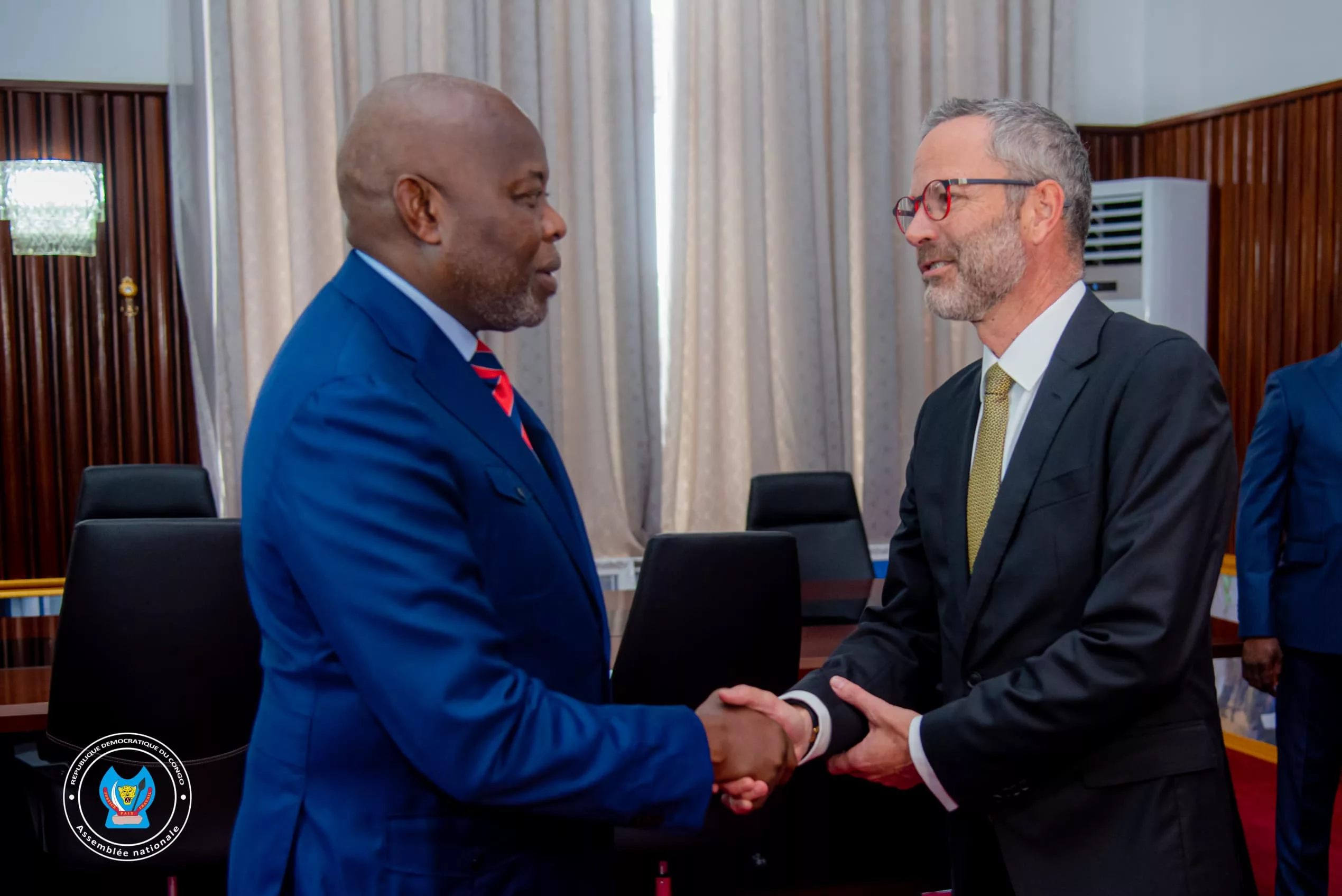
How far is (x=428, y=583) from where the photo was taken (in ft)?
3.96

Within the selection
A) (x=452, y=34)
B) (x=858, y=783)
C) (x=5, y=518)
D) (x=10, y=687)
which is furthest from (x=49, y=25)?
(x=858, y=783)

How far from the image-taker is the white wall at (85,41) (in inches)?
199

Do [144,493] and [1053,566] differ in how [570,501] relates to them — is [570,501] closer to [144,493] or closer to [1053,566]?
[1053,566]

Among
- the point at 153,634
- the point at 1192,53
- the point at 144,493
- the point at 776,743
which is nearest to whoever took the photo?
the point at 776,743

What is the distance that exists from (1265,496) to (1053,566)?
2184 mm

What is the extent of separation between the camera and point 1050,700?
151 cm

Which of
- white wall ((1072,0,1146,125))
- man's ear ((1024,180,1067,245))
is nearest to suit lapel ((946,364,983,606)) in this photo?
man's ear ((1024,180,1067,245))

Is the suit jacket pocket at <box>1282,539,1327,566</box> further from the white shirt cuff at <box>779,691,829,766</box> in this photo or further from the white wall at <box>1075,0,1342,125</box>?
the white wall at <box>1075,0,1342,125</box>

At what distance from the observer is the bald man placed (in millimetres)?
1213

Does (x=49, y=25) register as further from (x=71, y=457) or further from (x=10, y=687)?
(x=10, y=687)

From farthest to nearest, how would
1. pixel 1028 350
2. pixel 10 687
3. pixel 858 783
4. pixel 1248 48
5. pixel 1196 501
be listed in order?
pixel 1248 48 < pixel 858 783 < pixel 10 687 < pixel 1028 350 < pixel 1196 501

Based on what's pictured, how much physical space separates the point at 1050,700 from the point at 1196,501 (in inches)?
12.1

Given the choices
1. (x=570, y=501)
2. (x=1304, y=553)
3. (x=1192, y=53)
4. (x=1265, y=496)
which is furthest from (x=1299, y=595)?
(x=1192, y=53)

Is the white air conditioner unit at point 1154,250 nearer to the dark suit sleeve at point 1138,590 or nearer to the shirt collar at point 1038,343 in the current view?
the shirt collar at point 1038,343
